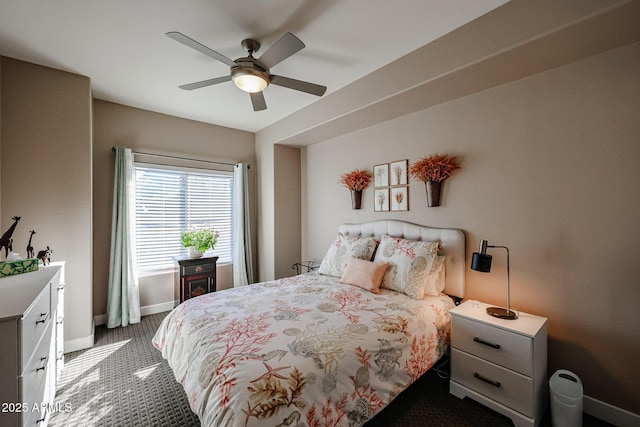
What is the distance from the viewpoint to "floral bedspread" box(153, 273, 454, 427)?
1.21 metres

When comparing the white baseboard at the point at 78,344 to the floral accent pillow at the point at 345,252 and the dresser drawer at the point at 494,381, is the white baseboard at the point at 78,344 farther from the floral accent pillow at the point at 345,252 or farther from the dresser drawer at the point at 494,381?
the dresser drawer at the point at 494,381

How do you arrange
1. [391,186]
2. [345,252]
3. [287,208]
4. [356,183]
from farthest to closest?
[287,208] < [356,183] < [391,186] < [345,252]

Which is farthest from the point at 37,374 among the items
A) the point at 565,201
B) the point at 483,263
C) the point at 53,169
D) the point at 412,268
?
the point at 565,201

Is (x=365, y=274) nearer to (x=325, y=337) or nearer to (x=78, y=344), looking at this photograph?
(x=325, y=337)

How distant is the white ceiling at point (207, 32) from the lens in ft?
5.93

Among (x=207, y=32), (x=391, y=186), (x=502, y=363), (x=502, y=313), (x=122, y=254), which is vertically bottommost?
(x=502, y=363)

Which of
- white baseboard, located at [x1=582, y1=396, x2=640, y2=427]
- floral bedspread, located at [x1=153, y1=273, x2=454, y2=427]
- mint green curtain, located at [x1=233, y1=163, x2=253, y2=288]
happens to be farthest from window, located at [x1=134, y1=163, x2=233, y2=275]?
white baseboard, located at [x1=582, y1=396, x2=640, y2=427]

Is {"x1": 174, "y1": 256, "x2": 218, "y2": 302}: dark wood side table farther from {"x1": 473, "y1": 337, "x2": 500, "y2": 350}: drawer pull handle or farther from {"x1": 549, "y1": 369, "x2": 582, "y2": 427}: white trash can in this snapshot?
{"x1": 549, "y1": 369, "x2": 582, "y2": 427}: white trash can

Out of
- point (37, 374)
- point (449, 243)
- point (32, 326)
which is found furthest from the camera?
point (449, 243)

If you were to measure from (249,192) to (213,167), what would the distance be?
70 centimetres

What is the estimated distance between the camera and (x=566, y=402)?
1.60 metres

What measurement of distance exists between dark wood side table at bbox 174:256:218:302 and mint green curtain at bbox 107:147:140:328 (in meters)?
0.55

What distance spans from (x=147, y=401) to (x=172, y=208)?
8.30 ft

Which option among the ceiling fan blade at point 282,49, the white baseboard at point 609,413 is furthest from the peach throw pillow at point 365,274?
the ceiling fan blade at point 282,49
